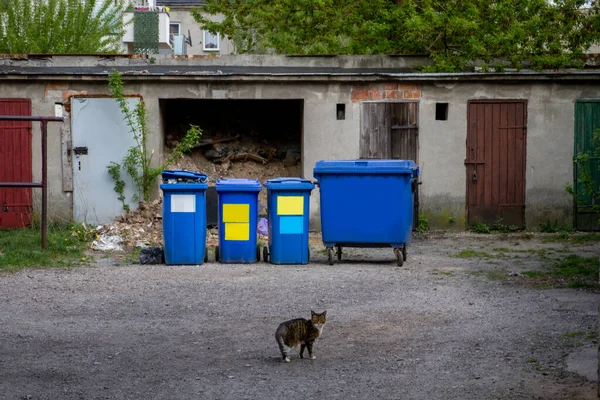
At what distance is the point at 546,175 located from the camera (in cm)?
1694

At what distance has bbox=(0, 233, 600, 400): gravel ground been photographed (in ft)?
20.4

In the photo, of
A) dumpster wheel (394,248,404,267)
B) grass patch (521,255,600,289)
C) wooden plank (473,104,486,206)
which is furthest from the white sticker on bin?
wooden plank (473,104,486,206)

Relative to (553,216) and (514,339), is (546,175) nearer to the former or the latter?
(553,216)

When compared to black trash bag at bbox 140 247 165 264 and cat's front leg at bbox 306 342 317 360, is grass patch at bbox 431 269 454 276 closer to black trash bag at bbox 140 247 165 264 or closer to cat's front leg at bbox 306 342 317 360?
black trash bag at bbox 140 247 165 264

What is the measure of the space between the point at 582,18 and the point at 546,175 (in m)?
4.10

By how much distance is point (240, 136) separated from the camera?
18703 millimetres

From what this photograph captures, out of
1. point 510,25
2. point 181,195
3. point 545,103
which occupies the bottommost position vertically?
point 181,195

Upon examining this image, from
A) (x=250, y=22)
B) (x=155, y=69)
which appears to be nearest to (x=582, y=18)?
(x=155, y=69)

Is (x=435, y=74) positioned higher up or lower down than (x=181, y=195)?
higher up

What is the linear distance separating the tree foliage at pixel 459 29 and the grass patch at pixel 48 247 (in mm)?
7289

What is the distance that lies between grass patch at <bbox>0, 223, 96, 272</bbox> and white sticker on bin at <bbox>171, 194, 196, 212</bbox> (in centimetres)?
139

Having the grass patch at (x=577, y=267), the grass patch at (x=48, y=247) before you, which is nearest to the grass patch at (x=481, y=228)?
the grass patch at (x=577, y=267)

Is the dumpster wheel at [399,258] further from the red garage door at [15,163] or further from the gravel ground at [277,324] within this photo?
the red garage door at [15,163]

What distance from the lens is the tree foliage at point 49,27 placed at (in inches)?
1176
